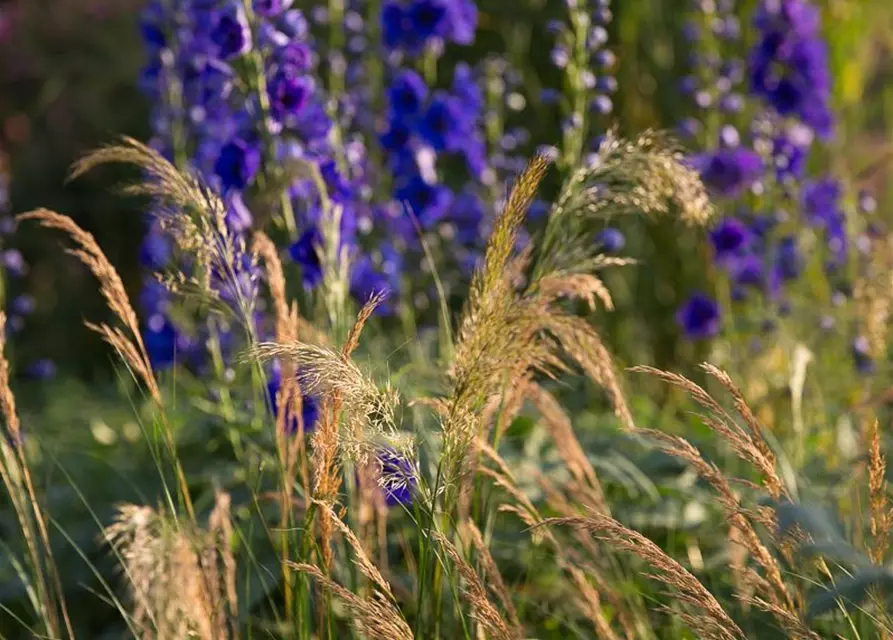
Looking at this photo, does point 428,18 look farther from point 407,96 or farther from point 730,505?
point 730,505

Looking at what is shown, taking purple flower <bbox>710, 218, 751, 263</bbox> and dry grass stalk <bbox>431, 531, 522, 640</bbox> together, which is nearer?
dry grass stalk <bbox>431, 531, 522, 640</bbox>

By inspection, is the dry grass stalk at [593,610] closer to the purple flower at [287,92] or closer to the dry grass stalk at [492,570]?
the dry grass stalk at [492,570]

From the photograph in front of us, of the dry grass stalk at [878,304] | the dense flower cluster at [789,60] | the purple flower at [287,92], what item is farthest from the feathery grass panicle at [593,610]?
the dense flower cluster at [789,60]

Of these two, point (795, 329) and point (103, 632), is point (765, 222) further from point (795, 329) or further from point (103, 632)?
point (103, 632)

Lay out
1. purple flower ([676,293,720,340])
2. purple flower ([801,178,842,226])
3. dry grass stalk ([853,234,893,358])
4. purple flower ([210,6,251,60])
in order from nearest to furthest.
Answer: dry grass stalk ([853,234,893,358])
purple flower ([210,6,251,60])
purple flower ([676,293,720,340])
purple flower ([801,178,842,226])

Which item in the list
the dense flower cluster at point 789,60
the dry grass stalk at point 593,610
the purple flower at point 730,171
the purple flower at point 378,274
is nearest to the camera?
the dry grass stalk at point 593,610

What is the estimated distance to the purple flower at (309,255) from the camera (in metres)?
2.41

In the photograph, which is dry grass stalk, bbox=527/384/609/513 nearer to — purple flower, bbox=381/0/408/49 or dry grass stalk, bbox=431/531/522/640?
dry grass stalk, bbox=431/531/522/640

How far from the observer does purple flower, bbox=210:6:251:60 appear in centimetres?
231

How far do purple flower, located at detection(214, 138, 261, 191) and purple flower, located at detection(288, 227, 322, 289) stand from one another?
0.16 metres

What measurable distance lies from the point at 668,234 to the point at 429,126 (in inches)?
79.8

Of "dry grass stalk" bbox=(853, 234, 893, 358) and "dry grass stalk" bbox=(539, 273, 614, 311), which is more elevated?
Result: "dry grass stalk" bbox=(539, 273, 614, 311)

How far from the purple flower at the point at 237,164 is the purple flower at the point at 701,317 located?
1.59 meters

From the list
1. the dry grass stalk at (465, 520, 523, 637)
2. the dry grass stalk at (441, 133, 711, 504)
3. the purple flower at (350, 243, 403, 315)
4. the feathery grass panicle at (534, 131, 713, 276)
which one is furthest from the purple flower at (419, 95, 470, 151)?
the dry grass stalk at (465, 520, 523, 637)
